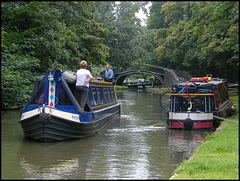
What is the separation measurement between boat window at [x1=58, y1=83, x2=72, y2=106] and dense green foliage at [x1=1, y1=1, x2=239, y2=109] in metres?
2.71

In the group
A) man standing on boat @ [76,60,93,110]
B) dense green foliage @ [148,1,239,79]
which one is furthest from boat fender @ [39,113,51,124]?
dense green foliage @ [148,1,239,79]

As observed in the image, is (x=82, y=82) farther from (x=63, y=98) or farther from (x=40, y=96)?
(x=40, y=96)

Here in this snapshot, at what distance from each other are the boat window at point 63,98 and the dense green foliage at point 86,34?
8.88ft

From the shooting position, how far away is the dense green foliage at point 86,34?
1378 centimetres

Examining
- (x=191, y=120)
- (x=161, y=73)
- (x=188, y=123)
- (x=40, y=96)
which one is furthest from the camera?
(x=161, y=73)

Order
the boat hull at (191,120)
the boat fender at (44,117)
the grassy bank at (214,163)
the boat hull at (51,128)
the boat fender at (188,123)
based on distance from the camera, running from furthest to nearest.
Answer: the boat hull at (191,120), the boat fender at (188,123), the boat hull at (51,128), the boat fender at (44,117), the grassy bank at (214,163)

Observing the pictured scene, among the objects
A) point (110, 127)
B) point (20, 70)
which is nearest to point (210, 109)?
point (110, 127)

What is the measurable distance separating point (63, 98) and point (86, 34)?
578 inches

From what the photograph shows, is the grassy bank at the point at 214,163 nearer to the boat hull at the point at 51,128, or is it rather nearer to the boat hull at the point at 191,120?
the boat hull at the point at 191,120

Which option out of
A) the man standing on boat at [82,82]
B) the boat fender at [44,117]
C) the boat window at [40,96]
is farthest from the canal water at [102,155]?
the man standing on boat at [82,82]

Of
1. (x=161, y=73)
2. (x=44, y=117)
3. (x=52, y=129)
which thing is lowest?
(x=52, y=129)

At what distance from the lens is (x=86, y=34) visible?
977 inches

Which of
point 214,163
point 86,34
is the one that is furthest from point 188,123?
point 86,34

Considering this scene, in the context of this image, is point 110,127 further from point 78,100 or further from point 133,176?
point 133,176
